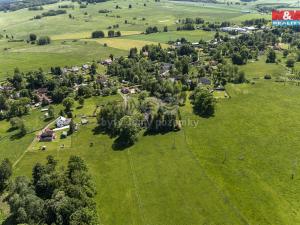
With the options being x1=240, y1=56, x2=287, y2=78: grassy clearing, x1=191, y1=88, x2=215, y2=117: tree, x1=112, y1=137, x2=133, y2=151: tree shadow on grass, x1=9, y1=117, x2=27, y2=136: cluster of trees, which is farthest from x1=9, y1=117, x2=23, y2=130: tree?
x1=240, y1=56, x2=287, y2=78: grassy clearing

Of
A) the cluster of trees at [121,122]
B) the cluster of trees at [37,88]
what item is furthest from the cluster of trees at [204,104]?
the cluster of trees at [37,88]

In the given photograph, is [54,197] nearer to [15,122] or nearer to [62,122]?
[62,122]

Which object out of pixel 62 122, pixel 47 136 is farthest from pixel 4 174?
pixel 62 122

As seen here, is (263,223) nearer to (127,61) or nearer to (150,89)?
(150,89)

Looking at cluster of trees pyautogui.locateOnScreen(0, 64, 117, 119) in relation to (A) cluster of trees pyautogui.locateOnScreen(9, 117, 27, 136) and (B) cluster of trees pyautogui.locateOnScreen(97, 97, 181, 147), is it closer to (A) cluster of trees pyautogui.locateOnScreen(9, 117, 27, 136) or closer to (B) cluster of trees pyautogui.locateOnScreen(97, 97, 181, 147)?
(A) cluster of trees pyautogui.locateOnScreen(9, 117, 27, 136)

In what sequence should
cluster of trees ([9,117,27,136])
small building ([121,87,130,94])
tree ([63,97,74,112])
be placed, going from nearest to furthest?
cluster of trees ([9,117,27,136]) → tree ([63,97,74,112]) → small building ([121,87,130,94])

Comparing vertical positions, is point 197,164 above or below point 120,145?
below
